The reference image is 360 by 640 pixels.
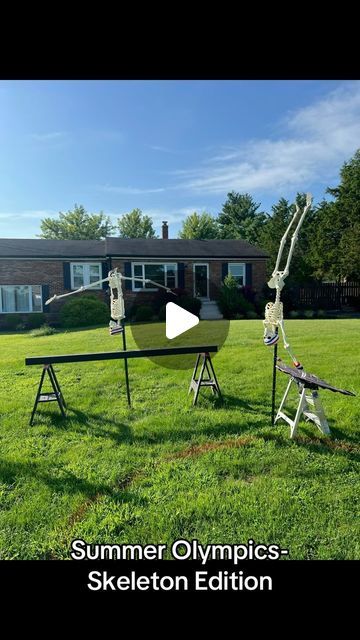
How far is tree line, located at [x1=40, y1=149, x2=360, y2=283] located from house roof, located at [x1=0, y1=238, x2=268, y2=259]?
313 centimetres

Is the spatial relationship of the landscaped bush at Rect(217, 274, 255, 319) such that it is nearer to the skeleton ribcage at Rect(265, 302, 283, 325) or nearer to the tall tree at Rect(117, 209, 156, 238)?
the skeleton ribcage at Rect(265, 302, 283, 325)

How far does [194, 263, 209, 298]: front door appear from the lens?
17.6 metres

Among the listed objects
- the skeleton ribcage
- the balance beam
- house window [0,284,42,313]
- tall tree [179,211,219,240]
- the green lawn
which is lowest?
the green lawn

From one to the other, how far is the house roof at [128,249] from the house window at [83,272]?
0.45 meters

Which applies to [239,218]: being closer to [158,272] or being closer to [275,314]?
[158,272]

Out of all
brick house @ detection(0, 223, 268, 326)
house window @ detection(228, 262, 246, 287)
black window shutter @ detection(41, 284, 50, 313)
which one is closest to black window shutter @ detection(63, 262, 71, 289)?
brick house @ detection(0, 223, 268, 326)

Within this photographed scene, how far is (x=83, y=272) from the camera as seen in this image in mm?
17031

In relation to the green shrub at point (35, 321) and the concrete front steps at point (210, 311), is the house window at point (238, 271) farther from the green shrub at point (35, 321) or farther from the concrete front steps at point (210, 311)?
the green shrub at point (35, 321)

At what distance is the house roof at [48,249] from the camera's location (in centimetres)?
1644

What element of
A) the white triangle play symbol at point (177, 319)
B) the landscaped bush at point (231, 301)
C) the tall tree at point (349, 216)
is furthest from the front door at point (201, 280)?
the white triangle play symbol at point (177, 319)

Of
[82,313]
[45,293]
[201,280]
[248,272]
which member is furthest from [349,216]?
[45,293]
